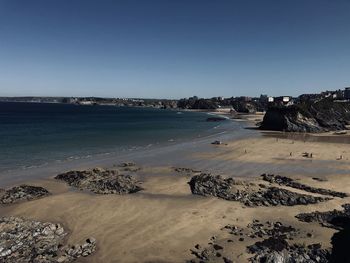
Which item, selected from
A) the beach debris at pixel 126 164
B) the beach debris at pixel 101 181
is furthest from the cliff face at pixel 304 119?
the beach debris at pixel 101 181

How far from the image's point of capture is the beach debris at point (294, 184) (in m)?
28.2

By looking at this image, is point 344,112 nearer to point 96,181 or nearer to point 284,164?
point 284,164

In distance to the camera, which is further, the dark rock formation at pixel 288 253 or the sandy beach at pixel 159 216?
the sandy beach at pixel 159 216

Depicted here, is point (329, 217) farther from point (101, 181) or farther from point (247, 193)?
point (101, 181)

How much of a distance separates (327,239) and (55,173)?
2663 centimetres

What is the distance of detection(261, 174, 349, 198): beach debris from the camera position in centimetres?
2820

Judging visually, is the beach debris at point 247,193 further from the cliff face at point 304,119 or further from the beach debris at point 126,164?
the cliff face at point 304,119

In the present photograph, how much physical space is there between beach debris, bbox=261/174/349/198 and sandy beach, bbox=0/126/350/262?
100 centimetres

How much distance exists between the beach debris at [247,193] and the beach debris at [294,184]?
2064 mm

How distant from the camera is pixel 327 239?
19.2m

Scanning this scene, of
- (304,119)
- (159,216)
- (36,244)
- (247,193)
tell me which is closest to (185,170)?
(247,193)

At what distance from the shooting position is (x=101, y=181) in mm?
31125

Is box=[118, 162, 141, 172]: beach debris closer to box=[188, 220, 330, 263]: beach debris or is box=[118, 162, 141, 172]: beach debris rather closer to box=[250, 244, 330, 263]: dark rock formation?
box=[188, 220, 330, 263]: beach debris

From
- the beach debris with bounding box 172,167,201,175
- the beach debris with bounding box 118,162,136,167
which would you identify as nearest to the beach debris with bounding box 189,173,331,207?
the beach debris with bounding box 172,167,201,175
